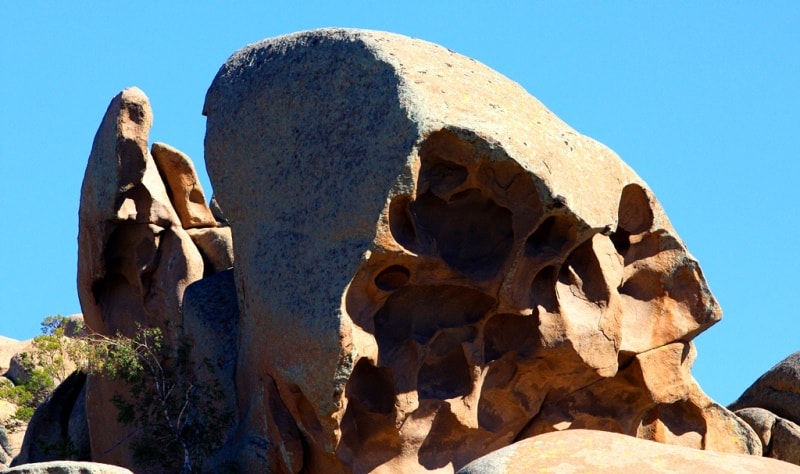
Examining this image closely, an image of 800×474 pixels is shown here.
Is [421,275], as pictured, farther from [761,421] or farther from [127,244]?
[761,421]

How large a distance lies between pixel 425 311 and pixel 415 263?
0.83 meters

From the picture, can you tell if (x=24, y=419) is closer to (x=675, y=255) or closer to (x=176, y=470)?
(x=176, y=470)

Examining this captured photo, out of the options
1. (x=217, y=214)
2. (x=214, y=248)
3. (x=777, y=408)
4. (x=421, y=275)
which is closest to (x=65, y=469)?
(x=421, y=275)

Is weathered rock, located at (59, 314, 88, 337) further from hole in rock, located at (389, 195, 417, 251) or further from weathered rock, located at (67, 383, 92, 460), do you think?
hole in rock, located at (389, 195, 417, 251)

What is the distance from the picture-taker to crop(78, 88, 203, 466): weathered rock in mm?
21656

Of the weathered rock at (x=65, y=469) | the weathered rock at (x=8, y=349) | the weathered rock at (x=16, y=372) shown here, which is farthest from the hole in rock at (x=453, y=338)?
the weathered rock at (x=8, y=349)

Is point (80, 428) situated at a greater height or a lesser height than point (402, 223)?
lesser

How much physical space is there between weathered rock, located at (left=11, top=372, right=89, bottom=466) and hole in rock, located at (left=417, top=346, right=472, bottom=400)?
6252 mm

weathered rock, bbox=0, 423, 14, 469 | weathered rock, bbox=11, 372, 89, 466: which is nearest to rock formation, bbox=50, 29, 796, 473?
weathered rock, bbox=11, 372, 89, 466

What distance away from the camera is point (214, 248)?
2325 cm

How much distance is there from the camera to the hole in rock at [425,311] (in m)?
18.3

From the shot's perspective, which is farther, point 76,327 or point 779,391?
point 779,391

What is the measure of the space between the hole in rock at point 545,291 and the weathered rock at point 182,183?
21.9 ft

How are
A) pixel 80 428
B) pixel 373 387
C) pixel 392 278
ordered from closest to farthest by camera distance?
1. pixel 392 278
2. pixel 373 387
3. pixel 80 428
